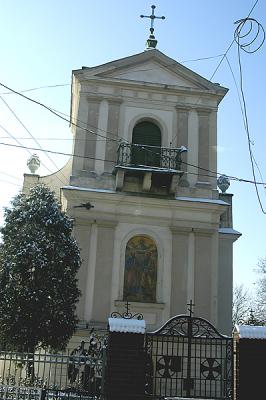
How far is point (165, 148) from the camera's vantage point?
67.9ft

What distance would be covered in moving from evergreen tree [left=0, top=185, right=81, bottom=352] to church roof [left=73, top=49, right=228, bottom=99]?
6.62m

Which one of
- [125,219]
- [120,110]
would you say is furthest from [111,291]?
[120,110]

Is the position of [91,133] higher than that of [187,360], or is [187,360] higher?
[91,133]

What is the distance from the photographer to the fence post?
10.3 metres

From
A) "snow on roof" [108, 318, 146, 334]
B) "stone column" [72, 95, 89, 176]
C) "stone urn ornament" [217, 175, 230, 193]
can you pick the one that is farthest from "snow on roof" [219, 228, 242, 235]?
"snow on roof" [108, 318, 146, 334]

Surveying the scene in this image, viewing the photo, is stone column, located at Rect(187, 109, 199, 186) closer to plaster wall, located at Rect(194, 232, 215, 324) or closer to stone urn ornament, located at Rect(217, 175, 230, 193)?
stone urn ornament, located at Rect(217, 175, 230, 193)

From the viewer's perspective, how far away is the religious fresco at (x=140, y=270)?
764 inches

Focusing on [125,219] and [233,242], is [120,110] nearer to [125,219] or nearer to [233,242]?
[125,219]

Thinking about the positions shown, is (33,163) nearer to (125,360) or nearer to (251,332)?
(125,360)

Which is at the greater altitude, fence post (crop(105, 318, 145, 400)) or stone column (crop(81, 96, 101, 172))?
stone column (crop(81, 96, 101, 172))

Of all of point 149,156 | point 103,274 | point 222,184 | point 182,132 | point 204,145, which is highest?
point 182,132

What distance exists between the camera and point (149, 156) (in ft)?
69.2

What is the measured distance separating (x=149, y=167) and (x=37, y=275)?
605 centimetres

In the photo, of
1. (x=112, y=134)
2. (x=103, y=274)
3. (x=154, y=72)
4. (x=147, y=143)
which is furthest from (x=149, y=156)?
(x=103, y=274)
